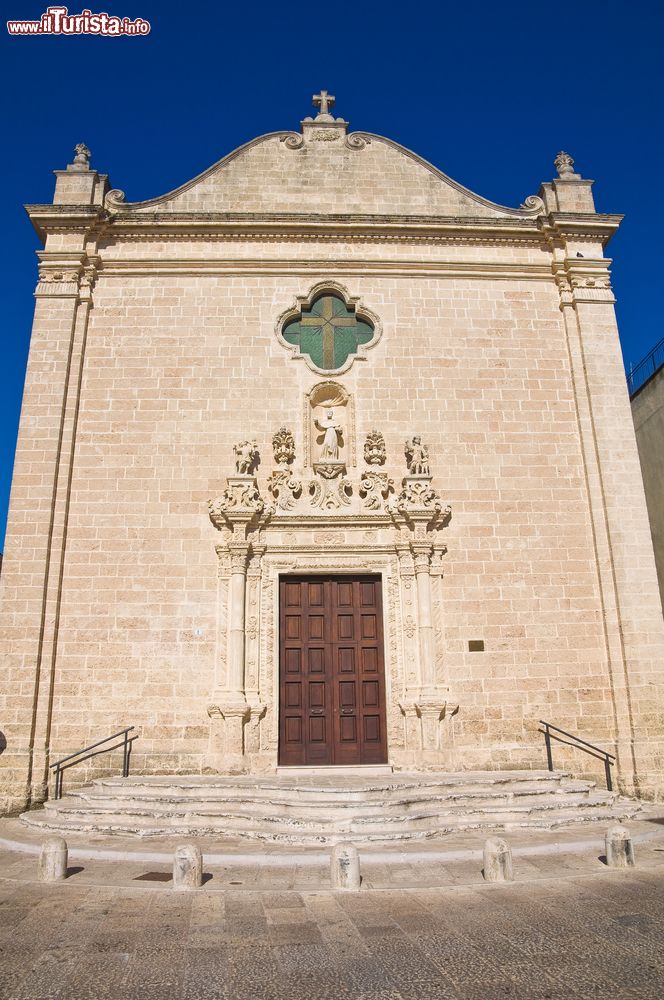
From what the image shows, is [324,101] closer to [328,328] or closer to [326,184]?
[326,184]

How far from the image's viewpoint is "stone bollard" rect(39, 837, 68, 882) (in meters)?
6.55

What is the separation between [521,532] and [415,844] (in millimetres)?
5937

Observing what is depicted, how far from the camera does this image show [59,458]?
11922mm

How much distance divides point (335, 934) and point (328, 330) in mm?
10461

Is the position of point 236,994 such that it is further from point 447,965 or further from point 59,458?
point 59,458

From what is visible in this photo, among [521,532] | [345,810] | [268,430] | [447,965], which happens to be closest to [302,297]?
Answer: [268,430]

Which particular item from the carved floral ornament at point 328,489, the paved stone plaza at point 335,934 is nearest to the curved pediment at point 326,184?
the carved floral ornament at point 328,489

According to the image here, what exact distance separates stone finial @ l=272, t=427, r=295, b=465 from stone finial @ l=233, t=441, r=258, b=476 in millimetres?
361

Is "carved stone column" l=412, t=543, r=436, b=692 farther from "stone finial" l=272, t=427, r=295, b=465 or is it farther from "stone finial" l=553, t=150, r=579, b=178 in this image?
"stone finial" l=553, t=150, r=579, b=178

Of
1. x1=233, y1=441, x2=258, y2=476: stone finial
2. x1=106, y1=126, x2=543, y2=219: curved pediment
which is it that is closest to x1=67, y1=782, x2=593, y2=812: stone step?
x1=233, y1=441, x2=258, y2=476: stone finial

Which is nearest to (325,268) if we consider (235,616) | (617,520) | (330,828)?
(235,616)

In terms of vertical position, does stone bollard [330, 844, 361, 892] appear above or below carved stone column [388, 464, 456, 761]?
below

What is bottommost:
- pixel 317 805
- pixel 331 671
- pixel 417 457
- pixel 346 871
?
pixel 346 871

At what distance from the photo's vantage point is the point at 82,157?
13.9 meters
